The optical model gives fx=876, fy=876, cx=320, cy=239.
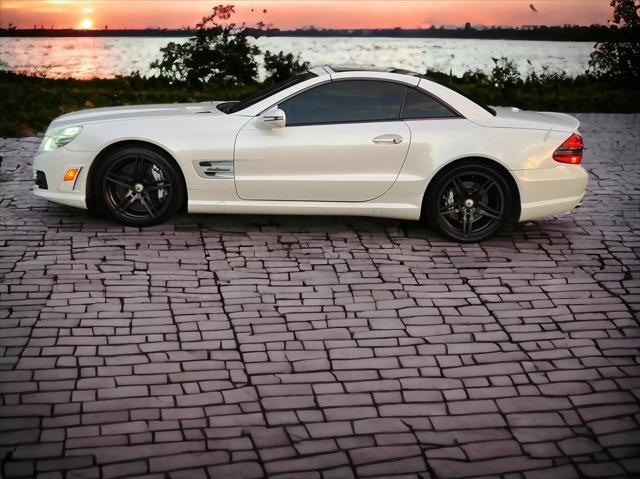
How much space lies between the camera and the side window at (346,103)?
781 cm

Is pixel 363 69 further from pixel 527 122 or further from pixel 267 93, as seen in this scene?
pixel 527 122

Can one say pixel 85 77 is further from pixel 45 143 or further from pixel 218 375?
pixel 218 375

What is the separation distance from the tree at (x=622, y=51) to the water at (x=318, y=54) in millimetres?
311

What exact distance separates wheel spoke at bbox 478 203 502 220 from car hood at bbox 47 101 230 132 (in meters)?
2.51

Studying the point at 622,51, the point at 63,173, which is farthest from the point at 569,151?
the point at 622,51

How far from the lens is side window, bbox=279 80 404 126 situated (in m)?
7.81

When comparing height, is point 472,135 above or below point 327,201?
above

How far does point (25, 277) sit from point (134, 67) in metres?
11.4

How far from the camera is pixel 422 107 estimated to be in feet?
25.9

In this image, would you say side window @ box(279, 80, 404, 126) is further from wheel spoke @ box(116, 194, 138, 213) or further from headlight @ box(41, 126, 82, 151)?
headlight @ box(41, 126, 82, 151)

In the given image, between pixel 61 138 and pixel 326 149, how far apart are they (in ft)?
7.97

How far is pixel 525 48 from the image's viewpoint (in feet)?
65.8

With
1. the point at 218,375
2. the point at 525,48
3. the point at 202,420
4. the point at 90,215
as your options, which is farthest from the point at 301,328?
the point at 525,48

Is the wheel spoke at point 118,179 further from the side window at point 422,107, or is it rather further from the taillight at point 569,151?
the taillight at point 569,151
